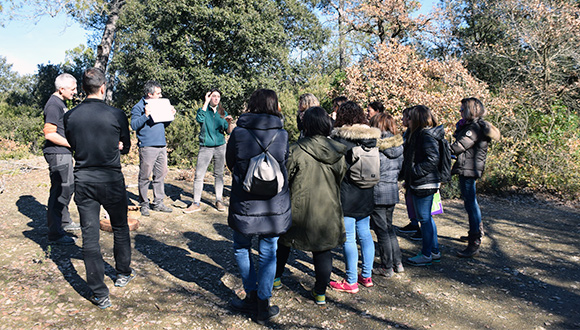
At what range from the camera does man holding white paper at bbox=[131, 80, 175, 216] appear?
16.6 feet

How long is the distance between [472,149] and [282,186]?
2.85 m

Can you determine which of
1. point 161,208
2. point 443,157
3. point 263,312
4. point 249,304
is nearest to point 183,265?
point 249,304

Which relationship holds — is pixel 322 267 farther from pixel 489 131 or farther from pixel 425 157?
pixel 489 131

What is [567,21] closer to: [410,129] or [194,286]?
[410,129]

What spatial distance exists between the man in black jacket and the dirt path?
1.33 ft

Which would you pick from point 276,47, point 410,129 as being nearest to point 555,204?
point 410,129

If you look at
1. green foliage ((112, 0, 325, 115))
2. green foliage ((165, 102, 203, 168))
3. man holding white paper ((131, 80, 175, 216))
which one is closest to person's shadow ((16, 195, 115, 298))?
man holding white paper ((131, 80, 175, 216))

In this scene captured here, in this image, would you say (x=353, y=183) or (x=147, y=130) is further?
(x=147, y=130)

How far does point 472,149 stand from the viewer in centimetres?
A: 462

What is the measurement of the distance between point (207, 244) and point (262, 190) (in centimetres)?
237

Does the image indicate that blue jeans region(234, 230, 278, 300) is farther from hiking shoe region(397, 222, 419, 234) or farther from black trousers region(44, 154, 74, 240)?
hiking shoe region(397, 222, 419, 234)

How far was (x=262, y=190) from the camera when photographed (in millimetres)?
2811

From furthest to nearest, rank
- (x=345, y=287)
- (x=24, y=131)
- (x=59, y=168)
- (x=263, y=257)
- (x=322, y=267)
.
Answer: (x=24, y=131), (x=59, y=168), (x=345, y=287), (x=322, y=267), (x=263, y=257)

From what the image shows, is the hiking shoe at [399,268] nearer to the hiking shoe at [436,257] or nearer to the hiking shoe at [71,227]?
the hiking shoe at [436,257]
